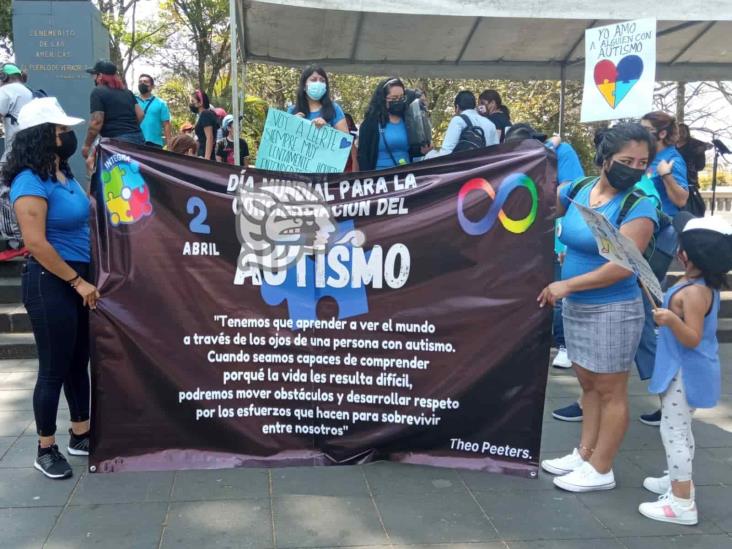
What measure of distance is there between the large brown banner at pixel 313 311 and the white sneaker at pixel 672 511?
61 cm

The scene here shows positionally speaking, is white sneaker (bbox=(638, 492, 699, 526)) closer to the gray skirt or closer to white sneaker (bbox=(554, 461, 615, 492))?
white sneaker (bbox=(554, 461, 615, 492))

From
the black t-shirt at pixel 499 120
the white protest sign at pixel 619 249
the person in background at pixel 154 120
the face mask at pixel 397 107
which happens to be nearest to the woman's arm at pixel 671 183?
the white protest sign at pixel 619 249

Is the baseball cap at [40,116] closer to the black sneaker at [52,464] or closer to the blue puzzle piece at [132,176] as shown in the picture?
the blue puzzle piece at [132,176]

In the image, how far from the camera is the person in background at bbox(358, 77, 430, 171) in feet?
20.8

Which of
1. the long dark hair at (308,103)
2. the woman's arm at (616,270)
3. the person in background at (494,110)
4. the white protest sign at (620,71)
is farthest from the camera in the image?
the person in background at (494,110)

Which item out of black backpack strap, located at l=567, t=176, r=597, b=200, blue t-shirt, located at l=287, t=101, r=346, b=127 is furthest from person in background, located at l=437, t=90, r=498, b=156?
black backpack strap, located at l=567, t=176, r=597, b=200

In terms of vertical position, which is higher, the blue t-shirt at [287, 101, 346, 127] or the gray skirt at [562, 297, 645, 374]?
the blue t-shirt at [287, 101, 346, 127]

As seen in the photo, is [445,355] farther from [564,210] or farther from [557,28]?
[557,28]

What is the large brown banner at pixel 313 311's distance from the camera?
3797 mm

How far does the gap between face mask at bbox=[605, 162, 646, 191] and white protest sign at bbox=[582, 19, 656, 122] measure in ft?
5.60

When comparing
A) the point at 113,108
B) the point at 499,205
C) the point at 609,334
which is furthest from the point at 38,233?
the point at 113,108

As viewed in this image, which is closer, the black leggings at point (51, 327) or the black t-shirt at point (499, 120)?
the black leggings at point (51, 327)

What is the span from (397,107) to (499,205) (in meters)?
2.85

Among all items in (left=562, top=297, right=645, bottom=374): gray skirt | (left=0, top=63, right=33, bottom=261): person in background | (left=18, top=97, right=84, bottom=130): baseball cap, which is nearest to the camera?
(left=562, top=297, right=645, bottom=374): gray skirt
